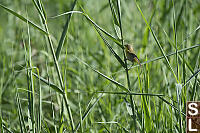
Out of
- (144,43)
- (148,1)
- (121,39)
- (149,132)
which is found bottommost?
(149,132)

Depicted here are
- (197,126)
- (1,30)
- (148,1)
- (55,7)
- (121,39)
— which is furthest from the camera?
(55,7)

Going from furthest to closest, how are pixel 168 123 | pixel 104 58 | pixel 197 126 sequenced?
pixel 104 58, pixel 168 123, pixel 197 126

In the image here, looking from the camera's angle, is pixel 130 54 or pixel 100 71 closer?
pixel 130 54

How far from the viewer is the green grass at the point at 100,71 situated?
2.65 ft

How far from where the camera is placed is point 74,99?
151 cm

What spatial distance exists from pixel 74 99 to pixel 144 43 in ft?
1.71

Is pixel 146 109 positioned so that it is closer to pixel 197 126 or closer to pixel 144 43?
pixel 197 126

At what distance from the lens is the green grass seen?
808 millimetres

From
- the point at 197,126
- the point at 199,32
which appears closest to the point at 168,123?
the point at 197,126

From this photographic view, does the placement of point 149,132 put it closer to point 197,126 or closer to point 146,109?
point 146,109

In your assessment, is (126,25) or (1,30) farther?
(1,30)

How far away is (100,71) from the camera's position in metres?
1.43

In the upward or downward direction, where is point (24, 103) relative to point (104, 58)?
downward

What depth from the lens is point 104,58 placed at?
168 cm
